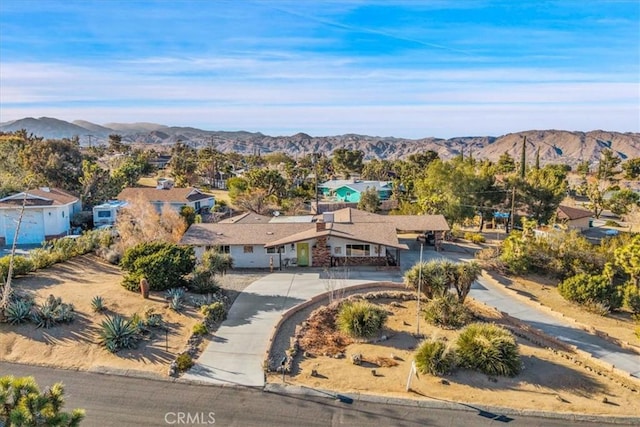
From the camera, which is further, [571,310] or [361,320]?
[571,310]

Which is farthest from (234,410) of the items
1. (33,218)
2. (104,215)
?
(104,215)

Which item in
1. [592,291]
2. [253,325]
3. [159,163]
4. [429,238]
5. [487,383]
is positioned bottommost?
[487,383]

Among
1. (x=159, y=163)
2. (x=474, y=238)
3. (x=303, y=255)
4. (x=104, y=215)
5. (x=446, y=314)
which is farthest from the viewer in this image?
(x=159, y=163)

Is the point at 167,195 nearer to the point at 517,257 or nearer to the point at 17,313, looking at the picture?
the point at 17,313

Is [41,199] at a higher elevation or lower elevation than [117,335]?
higher

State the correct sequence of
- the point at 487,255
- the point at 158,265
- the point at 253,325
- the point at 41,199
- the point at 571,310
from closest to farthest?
1. the point at 253,325
2. the point at 158,265
3. the point at 571,310
4. the point at 487,255
5. the point at 41,199

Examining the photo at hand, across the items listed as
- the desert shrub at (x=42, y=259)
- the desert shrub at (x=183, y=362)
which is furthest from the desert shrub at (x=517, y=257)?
the desert shrub at (x=42, y=259)

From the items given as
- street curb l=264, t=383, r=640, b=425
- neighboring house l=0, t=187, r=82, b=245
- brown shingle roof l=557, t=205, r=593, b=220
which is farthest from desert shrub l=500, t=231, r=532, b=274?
neighboring house l=0, t=187, r=82, b=245
